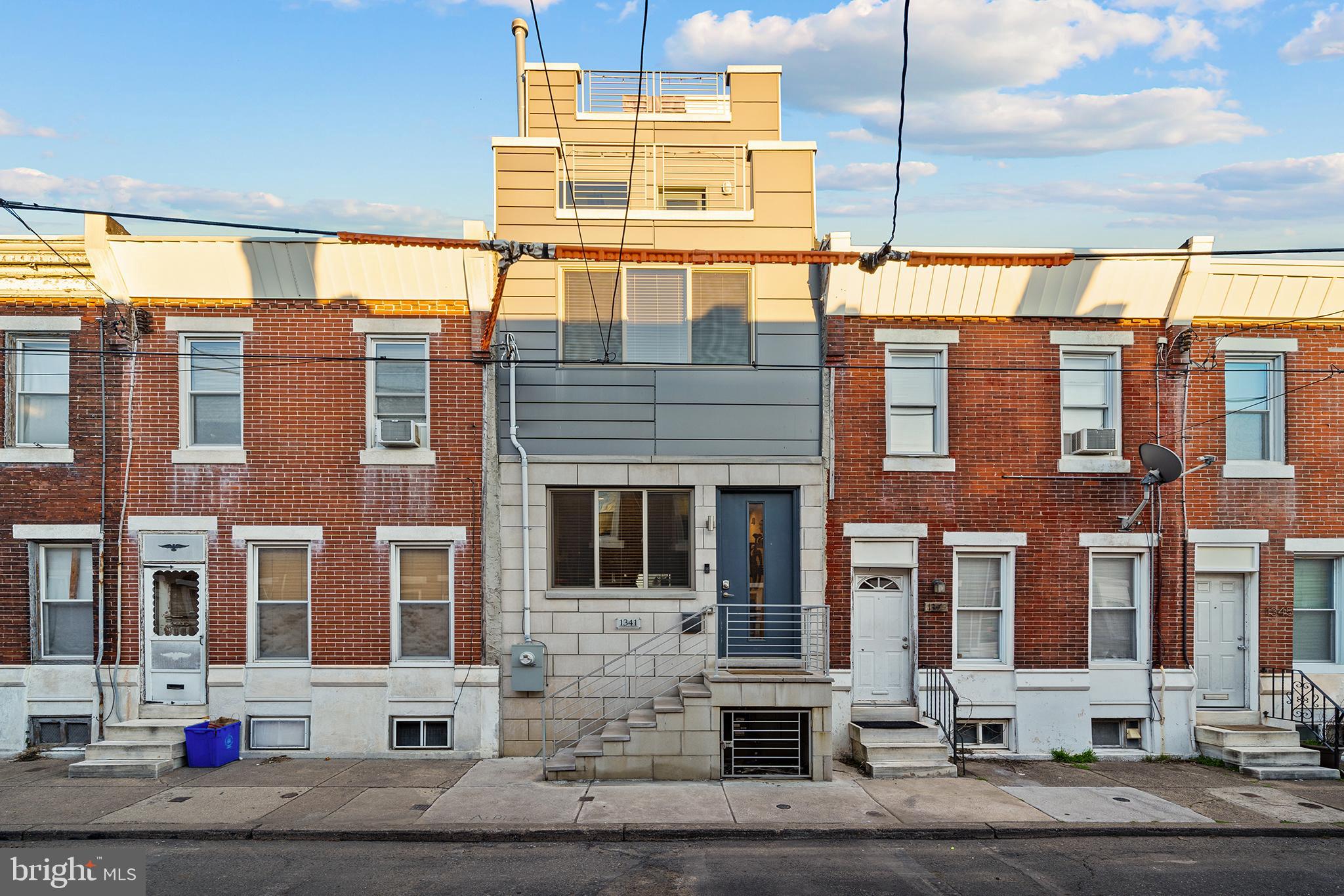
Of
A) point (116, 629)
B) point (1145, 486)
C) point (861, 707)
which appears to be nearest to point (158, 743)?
point (116, 629)

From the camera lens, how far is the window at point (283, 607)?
1314 centimetres

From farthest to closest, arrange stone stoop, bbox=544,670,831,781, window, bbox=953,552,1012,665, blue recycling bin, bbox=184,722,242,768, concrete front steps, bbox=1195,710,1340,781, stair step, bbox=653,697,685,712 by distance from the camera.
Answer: window, bbox=953,552,1012,665, concrete front steps, bbox=1195,710,1340,781, blue recycling bin, bbox=184,722,242,768, stair step, bbox=653,697,685,712, stone stoop, bbox=544,670,831,781

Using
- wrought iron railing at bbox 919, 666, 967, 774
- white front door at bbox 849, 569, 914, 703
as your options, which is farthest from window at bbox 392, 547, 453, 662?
wrought iron railing at bbox 919, 666, 967, 774

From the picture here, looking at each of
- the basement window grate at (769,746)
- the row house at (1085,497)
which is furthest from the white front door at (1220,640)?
the basement window grate at (769,746)

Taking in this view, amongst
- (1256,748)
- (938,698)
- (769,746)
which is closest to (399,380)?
(769,746)

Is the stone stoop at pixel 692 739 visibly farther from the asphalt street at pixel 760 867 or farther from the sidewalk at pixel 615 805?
the asphalt street at pixel 760 867

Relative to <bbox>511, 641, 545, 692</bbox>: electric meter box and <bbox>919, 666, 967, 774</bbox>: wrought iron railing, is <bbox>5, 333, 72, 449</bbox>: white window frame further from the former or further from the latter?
<bbox>919, 666, 967, 774</bbox>: wrought iron railing

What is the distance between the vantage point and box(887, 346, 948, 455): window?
1352 centimetres

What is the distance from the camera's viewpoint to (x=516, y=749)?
12.8 metres

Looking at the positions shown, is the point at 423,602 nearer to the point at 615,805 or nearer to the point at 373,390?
the point at 373,390

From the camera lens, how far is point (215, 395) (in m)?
13.2

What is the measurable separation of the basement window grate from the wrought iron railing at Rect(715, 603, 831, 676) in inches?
36.0

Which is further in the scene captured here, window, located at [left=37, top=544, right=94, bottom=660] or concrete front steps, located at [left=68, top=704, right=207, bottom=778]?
window, located at [left=37, top=544, right=94, bottom=660]

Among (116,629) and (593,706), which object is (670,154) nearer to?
(593,706)
